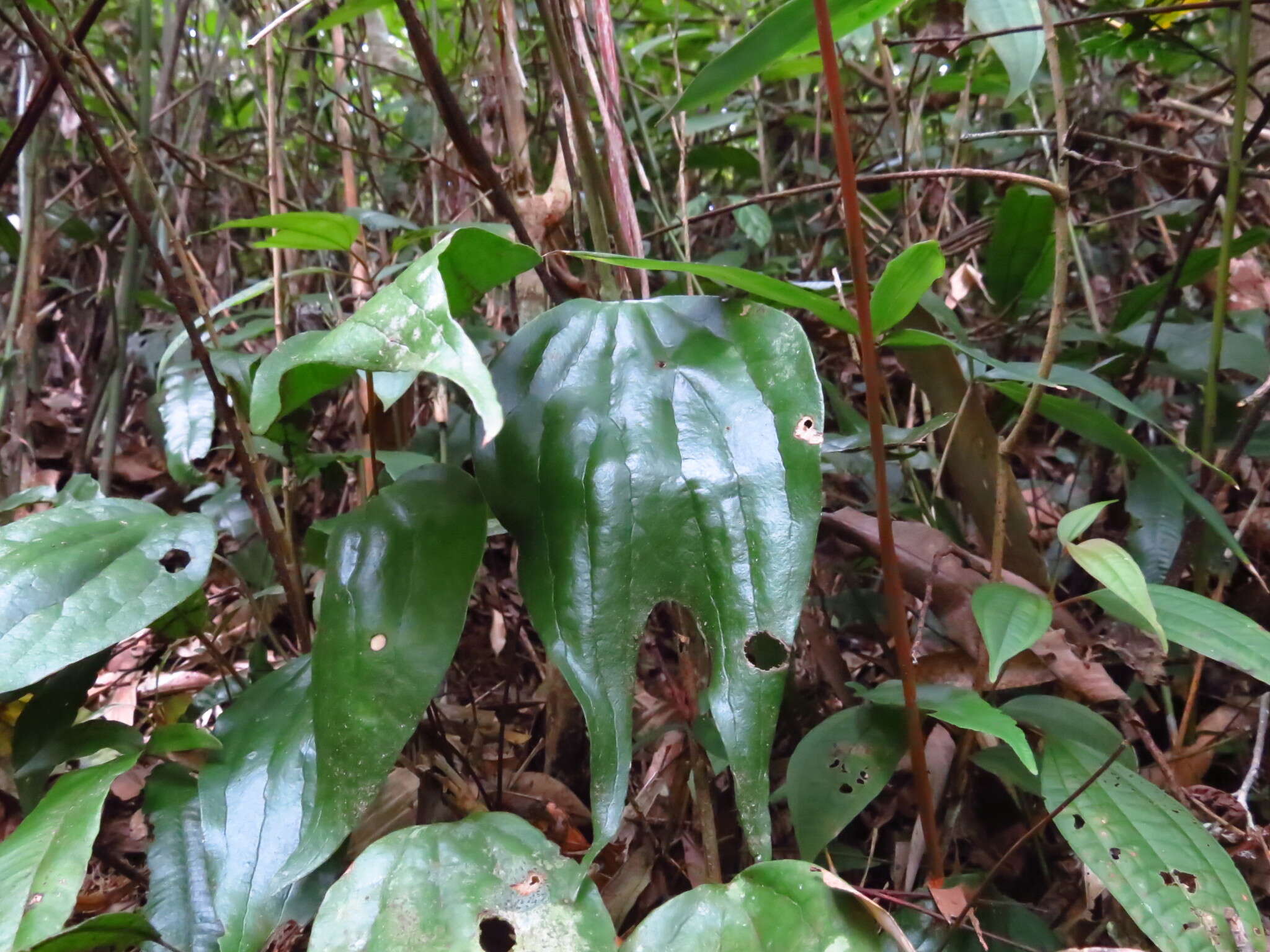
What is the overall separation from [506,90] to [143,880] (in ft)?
2.48

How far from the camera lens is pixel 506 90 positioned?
31.9 inches

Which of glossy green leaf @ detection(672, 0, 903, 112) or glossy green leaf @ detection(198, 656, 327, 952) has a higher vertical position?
glossy green leaf @ detection(672, 0, 903, 112)

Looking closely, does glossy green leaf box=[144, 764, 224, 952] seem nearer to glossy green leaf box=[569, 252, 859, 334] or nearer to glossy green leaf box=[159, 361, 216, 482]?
glossy green leaf box=[159, 361, 216, 482]

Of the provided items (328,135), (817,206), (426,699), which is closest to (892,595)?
(426,699)

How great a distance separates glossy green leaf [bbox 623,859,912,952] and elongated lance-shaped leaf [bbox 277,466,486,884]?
0.58 ft

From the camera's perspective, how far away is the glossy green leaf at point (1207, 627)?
0.48 meters

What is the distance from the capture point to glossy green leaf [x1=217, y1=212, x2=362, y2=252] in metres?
0.65

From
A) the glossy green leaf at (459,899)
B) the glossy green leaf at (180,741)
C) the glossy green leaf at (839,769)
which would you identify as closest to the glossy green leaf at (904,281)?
the glossy green leaf at (839,769)

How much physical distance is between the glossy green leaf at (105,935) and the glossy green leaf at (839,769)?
39 centimetres

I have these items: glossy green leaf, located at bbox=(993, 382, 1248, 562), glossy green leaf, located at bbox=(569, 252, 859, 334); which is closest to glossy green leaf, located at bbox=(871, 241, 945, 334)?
glossy green leaf, located at bbox=(569, 252, 859, 334)

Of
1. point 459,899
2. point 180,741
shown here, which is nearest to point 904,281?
point 459,899

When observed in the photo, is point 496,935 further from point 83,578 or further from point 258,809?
point 83,578

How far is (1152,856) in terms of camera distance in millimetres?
477

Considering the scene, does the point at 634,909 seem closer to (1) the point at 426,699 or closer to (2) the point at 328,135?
(1) the point at 426,699
